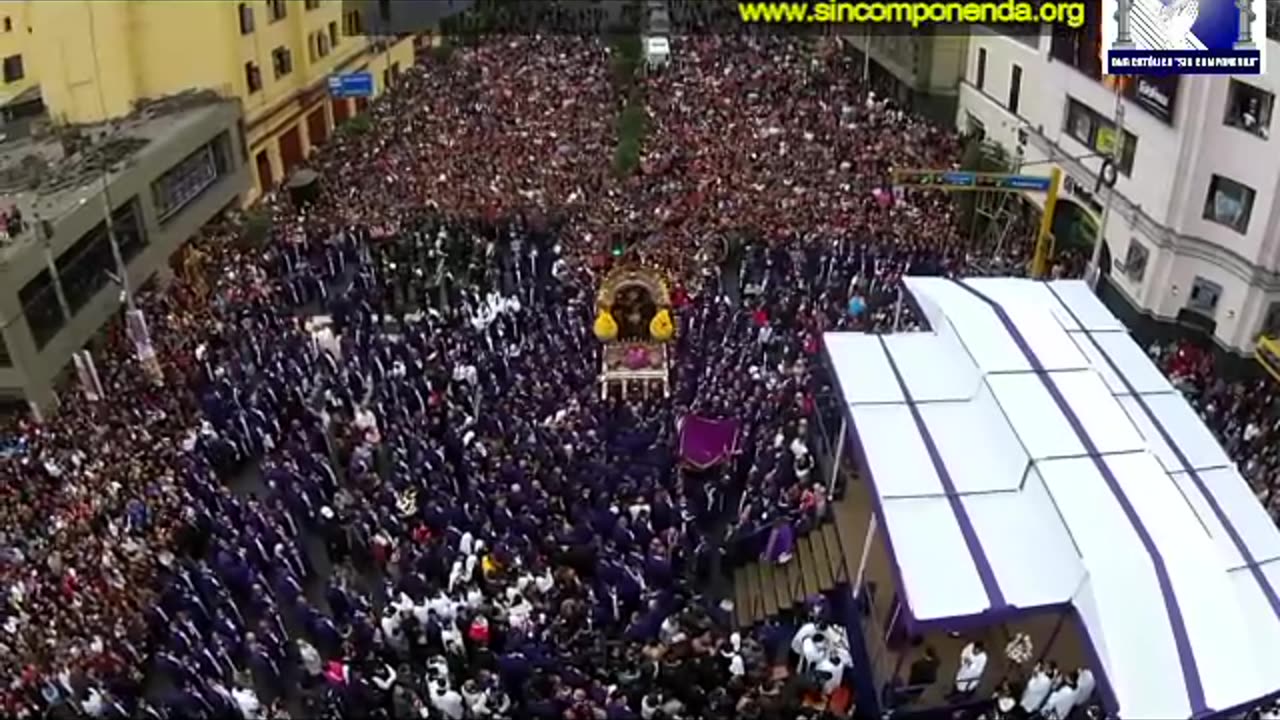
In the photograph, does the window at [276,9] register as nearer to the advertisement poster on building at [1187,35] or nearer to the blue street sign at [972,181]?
the blue street sign at [972,181]

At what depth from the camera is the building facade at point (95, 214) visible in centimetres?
1717

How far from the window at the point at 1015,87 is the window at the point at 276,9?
20.3 m

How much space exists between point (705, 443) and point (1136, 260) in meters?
10.8

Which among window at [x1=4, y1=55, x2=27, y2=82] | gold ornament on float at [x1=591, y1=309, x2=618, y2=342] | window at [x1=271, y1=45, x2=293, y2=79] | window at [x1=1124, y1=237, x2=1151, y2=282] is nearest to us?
gold ornament on float at [x1=591, y1=309, x2=618, y2=342]

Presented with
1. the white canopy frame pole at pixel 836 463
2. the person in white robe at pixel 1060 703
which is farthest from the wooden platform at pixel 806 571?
the person in white robe at pixel 1060 703

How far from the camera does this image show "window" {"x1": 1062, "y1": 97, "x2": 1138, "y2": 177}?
19.8 meters

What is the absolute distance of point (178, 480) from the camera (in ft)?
45.3

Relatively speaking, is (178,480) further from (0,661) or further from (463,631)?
(463,631)

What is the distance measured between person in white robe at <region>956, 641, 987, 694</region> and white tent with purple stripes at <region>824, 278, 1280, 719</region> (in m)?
1.25

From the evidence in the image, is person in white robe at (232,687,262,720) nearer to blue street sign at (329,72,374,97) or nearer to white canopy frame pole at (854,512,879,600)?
white canopy frame pole at (854,512,879,600)

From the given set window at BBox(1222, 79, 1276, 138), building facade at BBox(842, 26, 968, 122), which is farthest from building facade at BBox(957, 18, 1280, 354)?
building facade at BBox(842, 26, 968, 122)

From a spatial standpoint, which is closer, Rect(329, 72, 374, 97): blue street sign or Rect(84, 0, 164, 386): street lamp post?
Rect(84, 0, 164, 386): street lamp post

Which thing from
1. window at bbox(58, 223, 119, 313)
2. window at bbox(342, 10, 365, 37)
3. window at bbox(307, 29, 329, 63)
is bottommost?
window at bbox(58, 223, 119, 313)

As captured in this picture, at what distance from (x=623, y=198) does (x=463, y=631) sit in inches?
528
